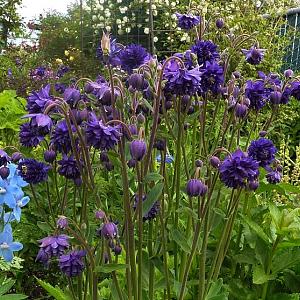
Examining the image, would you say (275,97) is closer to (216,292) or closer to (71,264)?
(216,292)

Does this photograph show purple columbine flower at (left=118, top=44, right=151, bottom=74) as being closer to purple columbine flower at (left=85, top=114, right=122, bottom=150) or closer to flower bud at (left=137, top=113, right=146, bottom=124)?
flower bud at (left=137, top=113, right=146, bottom=124)

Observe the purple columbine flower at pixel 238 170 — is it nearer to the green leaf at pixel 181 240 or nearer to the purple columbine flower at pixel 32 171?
the green leaf at pixel 181 240

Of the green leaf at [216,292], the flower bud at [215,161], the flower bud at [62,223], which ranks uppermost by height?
the flower bud at [215,161]

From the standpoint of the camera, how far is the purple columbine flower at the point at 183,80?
1.32 metres

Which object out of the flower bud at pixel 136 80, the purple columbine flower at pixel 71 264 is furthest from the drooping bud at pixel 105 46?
the purple columbine flower at pixel 71 264

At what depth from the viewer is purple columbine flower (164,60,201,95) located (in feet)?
4.33

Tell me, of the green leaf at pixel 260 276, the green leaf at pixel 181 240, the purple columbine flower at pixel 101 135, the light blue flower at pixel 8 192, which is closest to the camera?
the purple columbine flower at pixel 101 135

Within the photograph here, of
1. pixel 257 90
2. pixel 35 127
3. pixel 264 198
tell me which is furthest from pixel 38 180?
pixel 264 198

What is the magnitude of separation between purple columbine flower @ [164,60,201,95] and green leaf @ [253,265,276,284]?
29.6 inches

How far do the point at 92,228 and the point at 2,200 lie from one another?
28 centimetres

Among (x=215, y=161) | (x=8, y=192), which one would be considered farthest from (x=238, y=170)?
(x=8, y=192)

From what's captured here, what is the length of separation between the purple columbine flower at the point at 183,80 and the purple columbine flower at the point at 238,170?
0.18 metres

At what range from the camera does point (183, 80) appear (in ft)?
4.34

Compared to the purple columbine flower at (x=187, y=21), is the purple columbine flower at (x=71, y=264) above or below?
below
